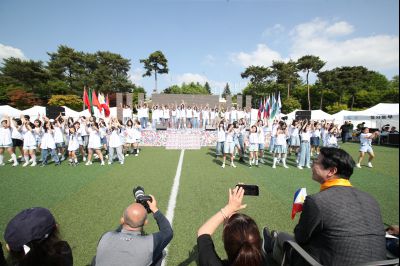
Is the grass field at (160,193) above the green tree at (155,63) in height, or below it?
below

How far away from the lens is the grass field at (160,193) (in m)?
4.32

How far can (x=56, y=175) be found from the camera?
27.5 ft

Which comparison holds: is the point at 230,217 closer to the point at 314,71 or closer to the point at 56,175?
the point at 56,175

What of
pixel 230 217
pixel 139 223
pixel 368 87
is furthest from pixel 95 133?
pixel 368 87

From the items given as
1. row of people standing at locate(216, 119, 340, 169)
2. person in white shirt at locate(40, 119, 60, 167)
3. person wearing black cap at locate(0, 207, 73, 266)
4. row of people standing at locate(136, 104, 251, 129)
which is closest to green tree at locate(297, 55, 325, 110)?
row of people standing at locate(136, 104, 251, 129)

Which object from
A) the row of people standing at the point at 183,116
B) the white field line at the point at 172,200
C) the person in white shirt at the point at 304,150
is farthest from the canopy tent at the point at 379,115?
the white field line at the point at 172,200

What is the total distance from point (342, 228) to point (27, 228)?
2.49 m

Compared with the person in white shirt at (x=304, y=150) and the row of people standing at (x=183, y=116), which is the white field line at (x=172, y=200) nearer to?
the person in white shirt at (x=304, y=150)

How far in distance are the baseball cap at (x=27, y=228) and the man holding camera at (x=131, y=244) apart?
558mm

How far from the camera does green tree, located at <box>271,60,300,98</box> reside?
48344mm

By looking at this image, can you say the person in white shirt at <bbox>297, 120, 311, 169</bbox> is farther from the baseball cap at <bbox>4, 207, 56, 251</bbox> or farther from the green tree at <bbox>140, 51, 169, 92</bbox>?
the green tree at <bbox>140, 51, 169, 92</bbox>

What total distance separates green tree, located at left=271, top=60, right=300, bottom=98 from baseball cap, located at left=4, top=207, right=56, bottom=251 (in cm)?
5096

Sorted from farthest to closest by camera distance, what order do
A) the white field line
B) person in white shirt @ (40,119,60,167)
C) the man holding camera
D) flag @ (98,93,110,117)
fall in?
1. flag @ (98,93,110,117)
2. person in white shirt @ (40,119,60,167)
3. the white field line
4. the man holding camera

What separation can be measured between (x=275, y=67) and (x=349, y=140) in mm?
33066
